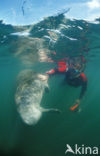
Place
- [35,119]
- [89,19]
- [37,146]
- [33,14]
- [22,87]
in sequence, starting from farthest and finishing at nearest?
[37,146], [22,87], [89,19], [33,14], [35,119]

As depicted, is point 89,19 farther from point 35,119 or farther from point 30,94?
point 35,119

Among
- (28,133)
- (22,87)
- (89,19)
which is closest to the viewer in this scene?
(89,19)

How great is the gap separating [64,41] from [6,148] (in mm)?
10307

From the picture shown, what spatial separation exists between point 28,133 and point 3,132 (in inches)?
137

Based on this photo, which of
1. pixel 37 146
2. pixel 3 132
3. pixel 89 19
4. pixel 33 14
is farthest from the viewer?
pixel 3 132

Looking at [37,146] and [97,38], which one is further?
[97,38]

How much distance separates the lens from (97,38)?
13.6m

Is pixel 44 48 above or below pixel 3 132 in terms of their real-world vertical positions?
above

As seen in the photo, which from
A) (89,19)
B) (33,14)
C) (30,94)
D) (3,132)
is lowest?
(3,132)

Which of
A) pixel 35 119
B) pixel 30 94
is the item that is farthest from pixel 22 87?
pixel 35 119

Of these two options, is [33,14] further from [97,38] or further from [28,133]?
[28,133]

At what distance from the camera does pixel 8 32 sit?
37.3 ft

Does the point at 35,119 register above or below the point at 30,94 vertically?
below

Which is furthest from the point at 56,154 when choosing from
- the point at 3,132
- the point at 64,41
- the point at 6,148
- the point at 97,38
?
the point at 97,38
